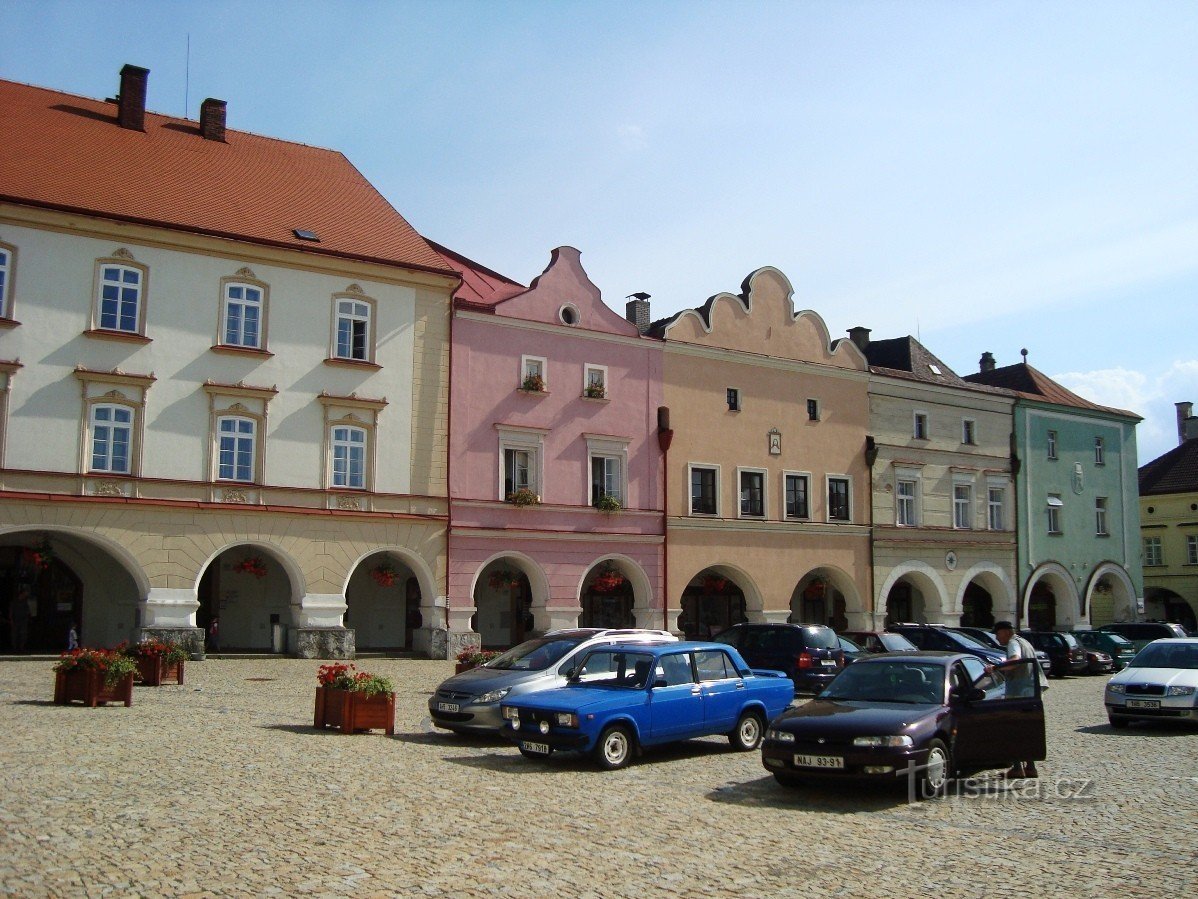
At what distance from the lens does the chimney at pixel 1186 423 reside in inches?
2785

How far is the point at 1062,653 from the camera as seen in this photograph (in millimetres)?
33344

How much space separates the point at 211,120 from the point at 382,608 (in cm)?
1530

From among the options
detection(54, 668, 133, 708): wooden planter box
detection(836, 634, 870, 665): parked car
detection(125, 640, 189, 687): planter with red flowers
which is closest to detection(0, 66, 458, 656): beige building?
detection(125, 640, 189, 687): planter with red flowers

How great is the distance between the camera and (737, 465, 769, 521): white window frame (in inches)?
1512

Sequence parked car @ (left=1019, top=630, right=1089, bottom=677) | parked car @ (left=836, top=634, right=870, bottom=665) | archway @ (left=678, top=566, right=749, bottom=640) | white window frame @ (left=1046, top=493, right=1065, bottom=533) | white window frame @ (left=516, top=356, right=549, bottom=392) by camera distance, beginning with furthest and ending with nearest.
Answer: white window frame @ (left=1046, top=493, right=1065, bottom=533) < archway @ (left=678, top=566, right=749, bottom=640) < white window frame @ (left=516, top=356, right=549, bottom=392) < parked car @ (left=1019, top=630, right=1089, bottom=677) < parked car @ (left=836, top=634, right=870, bottom=665)

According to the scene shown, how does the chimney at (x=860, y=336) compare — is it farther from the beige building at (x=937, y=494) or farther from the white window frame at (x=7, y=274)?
the white window frame at (x=7, y=274)

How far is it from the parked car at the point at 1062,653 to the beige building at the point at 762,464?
8.11 m

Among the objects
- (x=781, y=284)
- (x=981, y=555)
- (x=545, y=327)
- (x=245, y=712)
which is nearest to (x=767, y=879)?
(x=245, y=712)

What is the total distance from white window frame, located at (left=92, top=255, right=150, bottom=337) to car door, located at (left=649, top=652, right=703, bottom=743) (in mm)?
18604

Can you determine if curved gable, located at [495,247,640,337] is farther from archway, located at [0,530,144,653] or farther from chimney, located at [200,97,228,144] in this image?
archway, located at [0,530,144,653]

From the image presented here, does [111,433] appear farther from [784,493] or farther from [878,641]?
[784,493]

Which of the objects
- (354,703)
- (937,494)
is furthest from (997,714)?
(937,494)

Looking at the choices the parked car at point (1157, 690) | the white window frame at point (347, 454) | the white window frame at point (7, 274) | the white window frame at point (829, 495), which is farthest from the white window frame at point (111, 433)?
the white window frame at point (829, 495)

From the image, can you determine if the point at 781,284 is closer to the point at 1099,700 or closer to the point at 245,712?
the point at 1099,700
